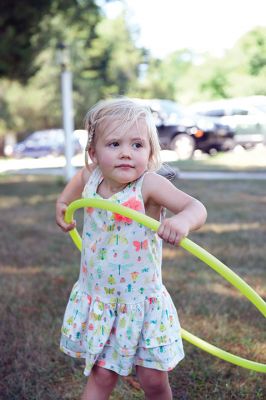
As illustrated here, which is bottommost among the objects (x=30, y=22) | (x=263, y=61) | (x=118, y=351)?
(x=118, y=351)

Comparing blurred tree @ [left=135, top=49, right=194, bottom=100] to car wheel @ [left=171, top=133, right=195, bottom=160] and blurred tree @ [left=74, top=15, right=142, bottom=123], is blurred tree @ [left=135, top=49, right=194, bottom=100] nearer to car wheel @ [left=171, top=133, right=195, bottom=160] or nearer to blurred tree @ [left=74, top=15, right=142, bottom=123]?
blurred tree @ [left=74, top=15, right=142, bottom=123]

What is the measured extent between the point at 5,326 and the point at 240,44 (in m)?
4.69

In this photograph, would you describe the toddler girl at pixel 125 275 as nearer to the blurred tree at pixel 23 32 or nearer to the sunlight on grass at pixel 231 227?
the sunlight on grass at pixel 231 227

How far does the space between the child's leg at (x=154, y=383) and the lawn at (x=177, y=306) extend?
355mm

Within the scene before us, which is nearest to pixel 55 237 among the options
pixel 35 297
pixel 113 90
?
pixel 35 297

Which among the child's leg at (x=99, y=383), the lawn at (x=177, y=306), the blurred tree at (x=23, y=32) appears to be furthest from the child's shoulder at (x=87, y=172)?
the blurred tree at (x=23, y=32)

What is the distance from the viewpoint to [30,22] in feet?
33.9

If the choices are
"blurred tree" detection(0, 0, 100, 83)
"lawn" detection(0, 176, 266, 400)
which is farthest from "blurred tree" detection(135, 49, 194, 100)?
"lawn" detection(0, 176, 266, 400)

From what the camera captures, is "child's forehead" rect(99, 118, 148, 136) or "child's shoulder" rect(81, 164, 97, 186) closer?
"child's forehead" rect(99, 118, 148, 136)

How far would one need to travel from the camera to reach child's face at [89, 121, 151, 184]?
6.54 ft

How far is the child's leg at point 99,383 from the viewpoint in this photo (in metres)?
2.07

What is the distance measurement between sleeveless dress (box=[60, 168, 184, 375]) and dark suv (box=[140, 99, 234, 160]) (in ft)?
49.3

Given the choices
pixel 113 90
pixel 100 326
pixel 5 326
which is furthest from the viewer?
pixel 113 90

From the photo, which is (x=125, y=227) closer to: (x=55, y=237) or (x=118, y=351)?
(x=118, y=351)
